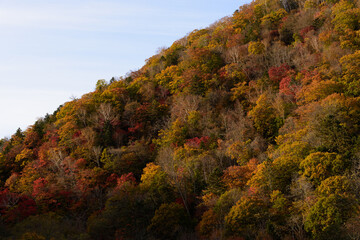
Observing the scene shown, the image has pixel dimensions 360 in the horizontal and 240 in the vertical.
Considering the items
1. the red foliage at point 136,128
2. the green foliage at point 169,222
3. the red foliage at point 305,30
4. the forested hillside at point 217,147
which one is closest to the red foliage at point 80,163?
the forested hillside at point 217,147

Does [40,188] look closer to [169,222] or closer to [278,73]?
[169,222]

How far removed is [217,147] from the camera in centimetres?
3934

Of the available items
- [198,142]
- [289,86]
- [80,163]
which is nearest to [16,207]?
[80,163]

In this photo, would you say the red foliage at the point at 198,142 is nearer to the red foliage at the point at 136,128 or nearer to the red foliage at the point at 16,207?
the red foliage at the point at 136,128

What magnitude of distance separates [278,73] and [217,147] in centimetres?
1957

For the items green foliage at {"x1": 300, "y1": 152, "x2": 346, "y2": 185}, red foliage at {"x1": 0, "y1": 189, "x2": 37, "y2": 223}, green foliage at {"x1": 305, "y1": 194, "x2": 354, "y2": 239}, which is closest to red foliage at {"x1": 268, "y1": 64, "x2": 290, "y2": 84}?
green foliage at {"x1": 300, "y1": 152, "x2": 346, "y2": 185}

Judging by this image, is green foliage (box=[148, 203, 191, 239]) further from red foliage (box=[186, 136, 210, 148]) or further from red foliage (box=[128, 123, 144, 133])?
red foliage (box=[128, 123, 144, 133])

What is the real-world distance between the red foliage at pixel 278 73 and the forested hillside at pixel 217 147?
0.33 metres

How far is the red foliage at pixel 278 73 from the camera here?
47219mm

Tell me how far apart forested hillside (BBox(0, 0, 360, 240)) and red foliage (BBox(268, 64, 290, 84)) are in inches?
13.0

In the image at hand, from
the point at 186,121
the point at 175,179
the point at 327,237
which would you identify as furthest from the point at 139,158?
the point at 327,237

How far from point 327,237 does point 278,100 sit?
25130mm

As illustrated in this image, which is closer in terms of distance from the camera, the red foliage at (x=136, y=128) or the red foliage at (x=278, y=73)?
the red foliage at (x=278, y=73)

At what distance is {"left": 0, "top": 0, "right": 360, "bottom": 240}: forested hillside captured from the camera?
78.2 ft
